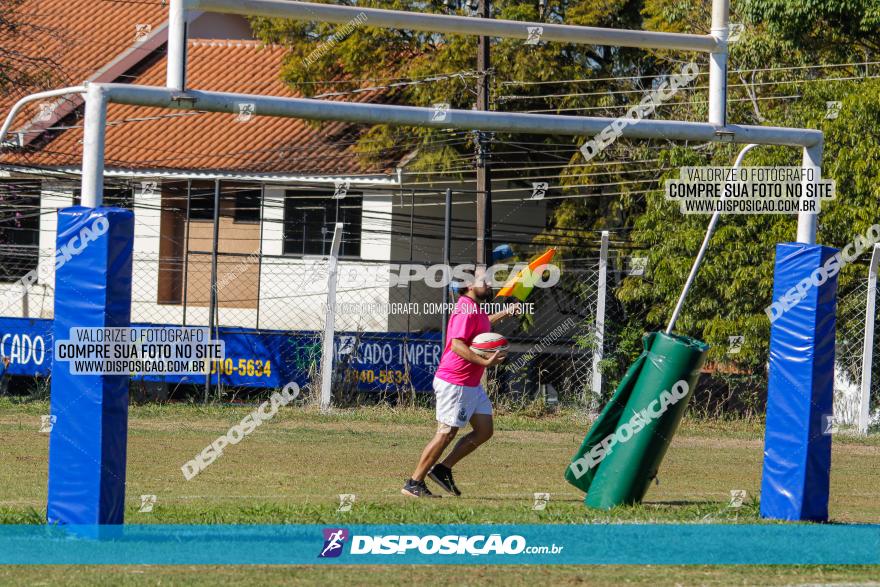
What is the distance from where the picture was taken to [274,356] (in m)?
20.6

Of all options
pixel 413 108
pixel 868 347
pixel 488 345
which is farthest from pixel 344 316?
pixel 413 108

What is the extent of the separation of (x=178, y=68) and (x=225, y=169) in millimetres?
19306

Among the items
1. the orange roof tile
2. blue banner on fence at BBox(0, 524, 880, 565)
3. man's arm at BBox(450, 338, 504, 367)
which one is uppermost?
the orange roof tile

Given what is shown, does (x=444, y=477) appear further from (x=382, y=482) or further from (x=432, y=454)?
(x=382, y=482)

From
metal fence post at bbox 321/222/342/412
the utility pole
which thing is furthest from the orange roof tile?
metal fence post at bbox 321/222/342/412

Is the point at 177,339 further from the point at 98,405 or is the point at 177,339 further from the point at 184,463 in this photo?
the point at 184,463

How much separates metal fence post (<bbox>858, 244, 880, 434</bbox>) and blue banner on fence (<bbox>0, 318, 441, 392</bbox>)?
693 cm

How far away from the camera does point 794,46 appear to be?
2088 cm

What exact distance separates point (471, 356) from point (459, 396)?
37 cm

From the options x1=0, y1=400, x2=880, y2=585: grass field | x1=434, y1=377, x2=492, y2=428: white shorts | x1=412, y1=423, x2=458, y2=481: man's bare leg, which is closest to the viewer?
x1=0, y1=400, x2=880, y2=585: grass field

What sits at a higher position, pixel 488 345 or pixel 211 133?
pixel 211 133

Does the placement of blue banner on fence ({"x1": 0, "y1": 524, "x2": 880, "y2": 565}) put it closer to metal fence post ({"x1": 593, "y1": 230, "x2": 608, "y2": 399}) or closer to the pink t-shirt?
the pink t-shirt

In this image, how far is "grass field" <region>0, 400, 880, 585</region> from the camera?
22.9 ft

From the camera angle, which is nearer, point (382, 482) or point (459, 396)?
point (459, 396)
